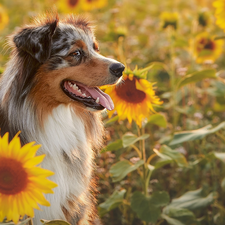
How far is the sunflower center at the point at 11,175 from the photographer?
4.48ft

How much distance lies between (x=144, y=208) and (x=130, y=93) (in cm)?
97

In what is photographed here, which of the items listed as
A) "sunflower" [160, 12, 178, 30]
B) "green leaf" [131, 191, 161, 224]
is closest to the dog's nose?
"green leaf" [131, 191, 161, 224]

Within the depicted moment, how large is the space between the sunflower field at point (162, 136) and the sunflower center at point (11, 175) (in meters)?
0.12

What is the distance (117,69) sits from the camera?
2404mm

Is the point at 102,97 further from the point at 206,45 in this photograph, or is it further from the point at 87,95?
the point at 206,45

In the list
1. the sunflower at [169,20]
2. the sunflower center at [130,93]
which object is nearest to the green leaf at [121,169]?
the sunflower center at [130,93]

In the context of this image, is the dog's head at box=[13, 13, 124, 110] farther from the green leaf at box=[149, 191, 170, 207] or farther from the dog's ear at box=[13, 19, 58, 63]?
the green leaf at box=[149, 191, 170, 207]

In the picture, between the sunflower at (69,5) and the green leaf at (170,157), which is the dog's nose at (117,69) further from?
the sunflower at (69,5)

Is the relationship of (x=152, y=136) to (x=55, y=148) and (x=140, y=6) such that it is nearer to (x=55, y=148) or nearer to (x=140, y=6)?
(x=55, y=148)

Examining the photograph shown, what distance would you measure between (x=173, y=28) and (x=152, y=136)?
1358 millimetres

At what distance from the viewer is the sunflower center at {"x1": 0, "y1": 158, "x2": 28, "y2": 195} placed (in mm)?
1364

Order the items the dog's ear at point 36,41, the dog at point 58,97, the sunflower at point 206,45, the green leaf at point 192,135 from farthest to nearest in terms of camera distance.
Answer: the sunflower at point 206,45 → the green leaf at point 192,135 → the dog at point 58,97 → the dog's ear at point 36,41

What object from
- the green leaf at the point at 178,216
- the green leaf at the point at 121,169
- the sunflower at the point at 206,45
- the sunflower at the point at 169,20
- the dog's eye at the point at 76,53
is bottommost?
the green leaf at the point at 178,216

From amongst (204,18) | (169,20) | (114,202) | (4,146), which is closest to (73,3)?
(169,20)
